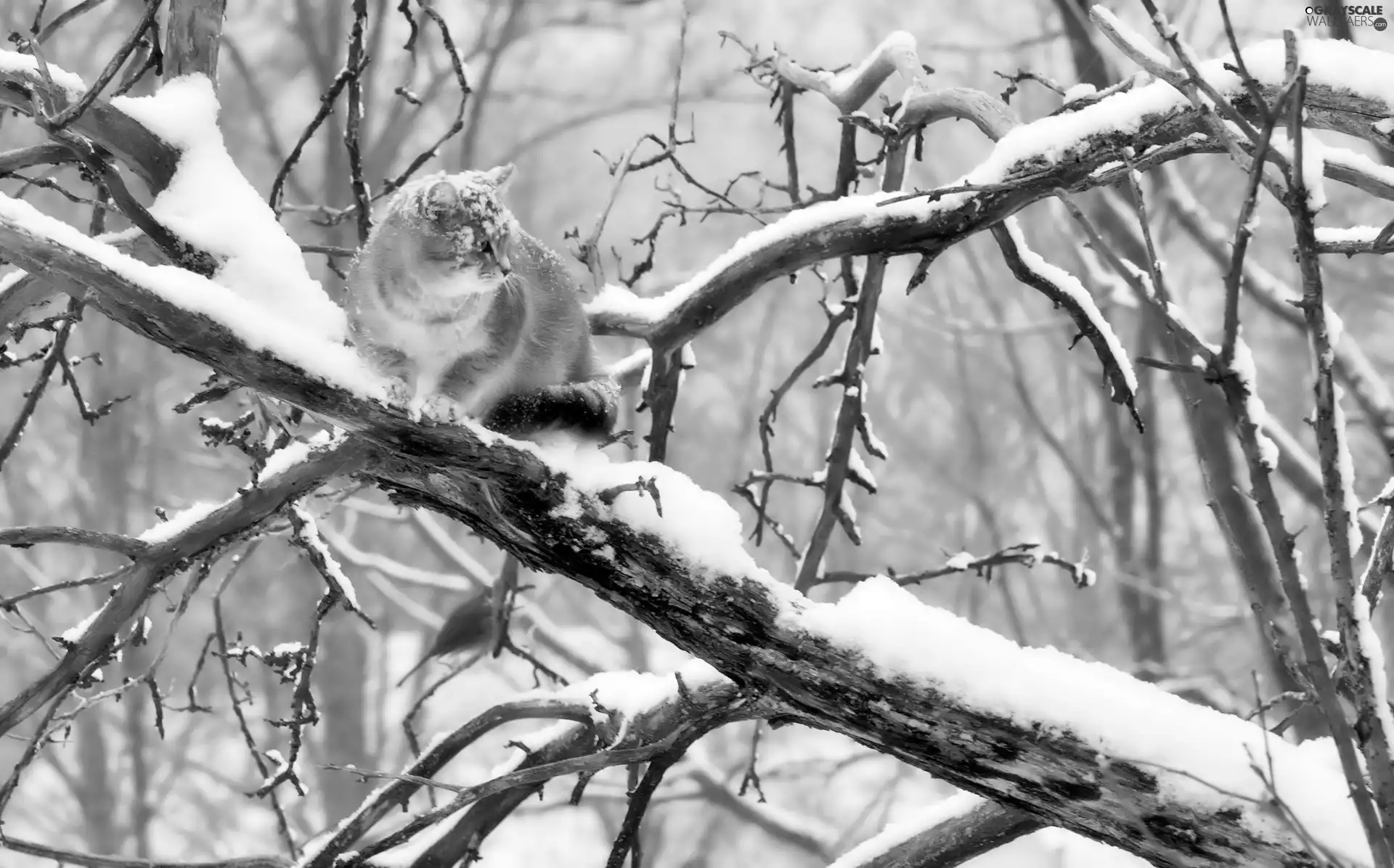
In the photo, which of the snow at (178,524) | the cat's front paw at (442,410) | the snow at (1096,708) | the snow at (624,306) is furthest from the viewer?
the snow at (624,306)

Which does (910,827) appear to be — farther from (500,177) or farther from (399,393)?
(500,177)

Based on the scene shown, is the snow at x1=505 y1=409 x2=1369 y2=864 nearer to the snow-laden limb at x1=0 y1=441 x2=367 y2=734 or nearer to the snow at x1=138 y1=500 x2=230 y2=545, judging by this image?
the snow-laden limb at x1=0 y1=441 x2=367 y2=734

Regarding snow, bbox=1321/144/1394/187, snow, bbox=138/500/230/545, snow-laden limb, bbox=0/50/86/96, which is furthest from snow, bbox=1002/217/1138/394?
snow-laden limb, bbox=0/50/86/96

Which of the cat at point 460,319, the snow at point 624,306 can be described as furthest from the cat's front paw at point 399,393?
the snow at point 624,306

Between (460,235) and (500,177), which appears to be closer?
(460,235)

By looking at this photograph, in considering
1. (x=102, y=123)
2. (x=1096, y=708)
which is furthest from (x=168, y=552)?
(x=1096, y=708)

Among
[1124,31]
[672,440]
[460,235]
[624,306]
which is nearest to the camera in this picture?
[1124,31]

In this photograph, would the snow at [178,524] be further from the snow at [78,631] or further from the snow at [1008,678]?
the snow at [1008,678]

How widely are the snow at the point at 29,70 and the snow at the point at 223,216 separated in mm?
133

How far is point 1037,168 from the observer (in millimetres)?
2643

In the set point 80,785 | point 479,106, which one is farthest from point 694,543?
point 80,785

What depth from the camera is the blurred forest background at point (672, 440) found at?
34.4ft

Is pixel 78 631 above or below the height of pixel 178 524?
below

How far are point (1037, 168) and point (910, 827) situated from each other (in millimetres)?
1619
